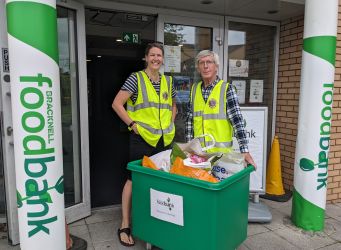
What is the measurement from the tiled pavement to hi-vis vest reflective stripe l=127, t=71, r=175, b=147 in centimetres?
101

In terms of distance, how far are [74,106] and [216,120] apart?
1533 mm

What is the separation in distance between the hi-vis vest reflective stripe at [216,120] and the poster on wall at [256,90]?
1.81 metres

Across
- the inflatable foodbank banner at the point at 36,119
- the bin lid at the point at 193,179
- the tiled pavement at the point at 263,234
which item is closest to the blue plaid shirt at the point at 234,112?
the bin lid at the point at 193,179

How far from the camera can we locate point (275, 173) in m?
4.15

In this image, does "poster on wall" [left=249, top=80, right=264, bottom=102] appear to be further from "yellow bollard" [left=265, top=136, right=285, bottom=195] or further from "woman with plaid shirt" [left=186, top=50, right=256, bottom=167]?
"woman with plaid shirt" [left=186, top=50, right=256, bottom=167]

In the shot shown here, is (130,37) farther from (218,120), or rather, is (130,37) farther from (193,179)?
(193,179)

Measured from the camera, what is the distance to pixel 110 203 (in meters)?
3.89

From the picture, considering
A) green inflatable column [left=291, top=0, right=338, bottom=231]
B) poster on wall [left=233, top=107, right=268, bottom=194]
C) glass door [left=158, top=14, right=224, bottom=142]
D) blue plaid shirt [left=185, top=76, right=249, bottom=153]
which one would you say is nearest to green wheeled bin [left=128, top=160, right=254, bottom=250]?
blue plaid shirt [left=185, top=76, right=249, bottom=153]

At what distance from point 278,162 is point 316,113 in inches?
51.2

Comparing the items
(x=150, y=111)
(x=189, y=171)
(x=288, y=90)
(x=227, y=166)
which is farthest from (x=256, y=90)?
(x=189, y=171)

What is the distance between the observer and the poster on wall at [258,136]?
385cm

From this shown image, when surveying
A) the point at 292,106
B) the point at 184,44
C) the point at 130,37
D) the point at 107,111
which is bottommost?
the point at 107,111

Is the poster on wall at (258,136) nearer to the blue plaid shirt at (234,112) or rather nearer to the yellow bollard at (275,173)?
the yellow bollard at (275,173)

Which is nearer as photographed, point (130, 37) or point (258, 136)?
point (258, 136)
